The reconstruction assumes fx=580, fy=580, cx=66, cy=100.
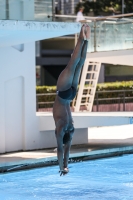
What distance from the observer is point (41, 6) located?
1585 centimetres

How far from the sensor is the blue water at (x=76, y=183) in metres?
11.3

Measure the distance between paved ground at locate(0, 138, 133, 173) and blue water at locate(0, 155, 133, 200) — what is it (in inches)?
10.3

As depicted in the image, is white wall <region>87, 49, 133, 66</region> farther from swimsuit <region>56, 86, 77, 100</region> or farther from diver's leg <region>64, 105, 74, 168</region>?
swimsuit <region>56, 86, 77, 100</region>

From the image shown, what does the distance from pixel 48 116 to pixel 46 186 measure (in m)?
4.55

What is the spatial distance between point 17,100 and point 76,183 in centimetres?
443

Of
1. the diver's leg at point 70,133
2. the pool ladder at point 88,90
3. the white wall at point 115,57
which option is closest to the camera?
the diver's leg at point 70,133

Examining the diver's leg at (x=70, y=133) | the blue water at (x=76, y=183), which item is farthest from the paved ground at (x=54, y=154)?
the diver's leg at (x=70, y=133)

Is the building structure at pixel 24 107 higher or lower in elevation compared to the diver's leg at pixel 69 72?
lower

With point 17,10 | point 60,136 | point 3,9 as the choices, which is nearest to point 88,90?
point 17,10

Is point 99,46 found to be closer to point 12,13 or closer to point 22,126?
point 22,126

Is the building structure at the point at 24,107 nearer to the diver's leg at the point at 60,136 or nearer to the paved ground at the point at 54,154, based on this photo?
the paved ground at the point at 54,154

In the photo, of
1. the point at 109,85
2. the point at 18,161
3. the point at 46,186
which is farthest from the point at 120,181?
the point at 109,85

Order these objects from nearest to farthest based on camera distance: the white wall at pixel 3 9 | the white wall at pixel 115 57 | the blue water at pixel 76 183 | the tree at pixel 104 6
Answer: the blue water at pixel 76 183 → the white wall at pixel 3 9 → the white wall at pixel 115 57 → the tree at pixel 104 6

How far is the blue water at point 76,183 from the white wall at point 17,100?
7.08ft
